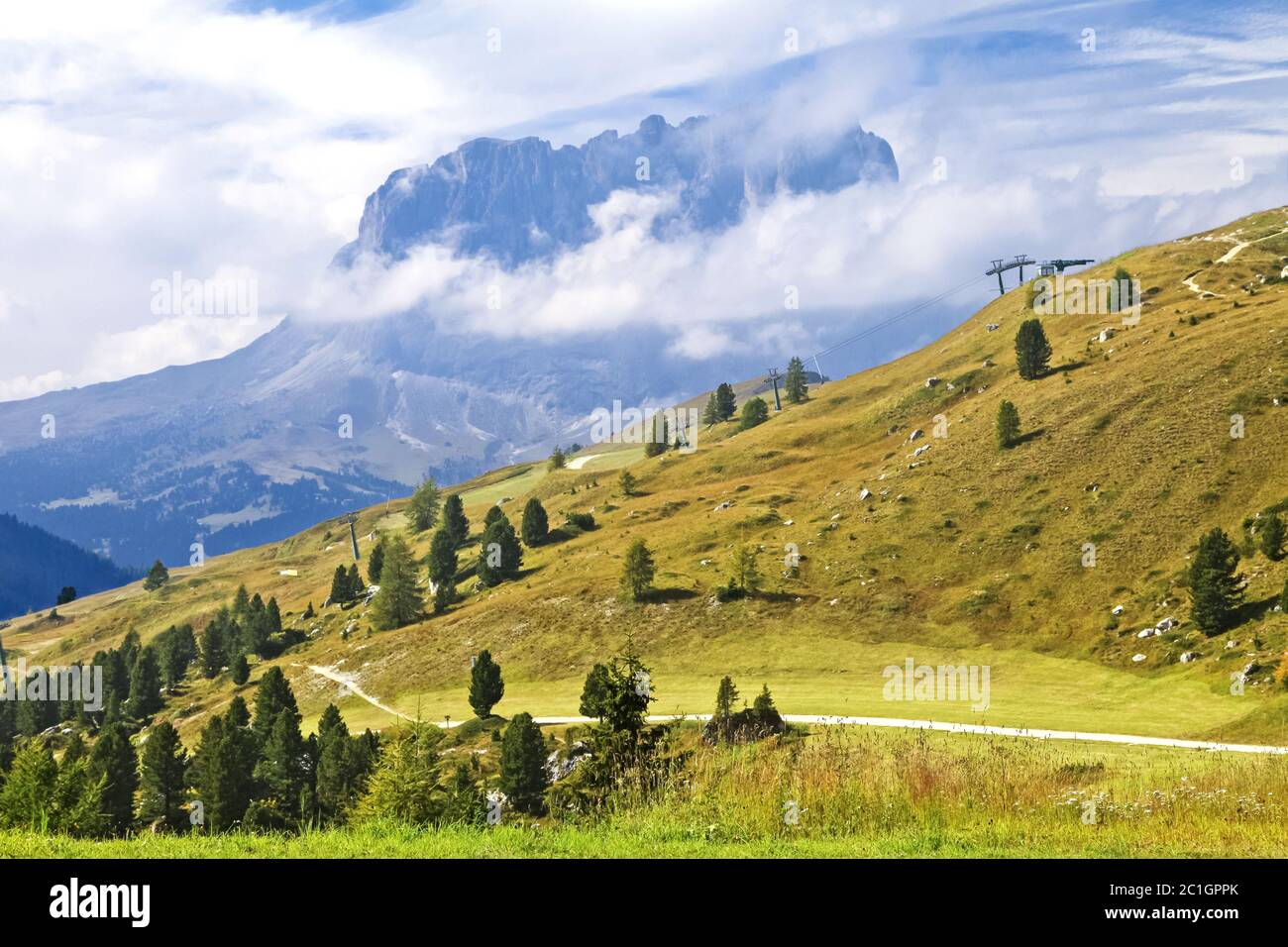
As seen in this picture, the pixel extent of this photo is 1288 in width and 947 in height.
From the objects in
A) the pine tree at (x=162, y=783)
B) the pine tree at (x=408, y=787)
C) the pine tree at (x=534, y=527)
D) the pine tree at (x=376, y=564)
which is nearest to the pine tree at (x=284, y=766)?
the pine tree at (x=162, y=783)

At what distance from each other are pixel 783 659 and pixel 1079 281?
12535 centimetres

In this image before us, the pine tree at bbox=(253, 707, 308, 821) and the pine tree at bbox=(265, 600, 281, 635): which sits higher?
the pine tree at bbox=(265, 600, 281, 635)

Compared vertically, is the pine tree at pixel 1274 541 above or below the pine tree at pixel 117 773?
above

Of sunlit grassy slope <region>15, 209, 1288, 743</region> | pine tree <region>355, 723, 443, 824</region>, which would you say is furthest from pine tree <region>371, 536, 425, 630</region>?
pine tree <region>355, 723, 443, 824</region>

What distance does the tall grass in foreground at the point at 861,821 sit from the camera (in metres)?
13.5

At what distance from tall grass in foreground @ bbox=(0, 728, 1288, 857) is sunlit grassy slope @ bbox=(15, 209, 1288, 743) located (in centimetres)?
4505

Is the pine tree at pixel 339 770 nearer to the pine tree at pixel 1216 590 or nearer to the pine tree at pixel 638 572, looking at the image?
the pine tree at pixel 638 572

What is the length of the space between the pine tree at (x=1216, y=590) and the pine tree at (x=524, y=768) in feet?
173

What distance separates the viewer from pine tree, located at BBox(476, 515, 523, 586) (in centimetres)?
14962

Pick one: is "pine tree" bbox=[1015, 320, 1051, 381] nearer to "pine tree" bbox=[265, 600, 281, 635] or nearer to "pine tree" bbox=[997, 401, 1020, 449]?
"pine tree" bbox=[997, 401, 1020, 449]

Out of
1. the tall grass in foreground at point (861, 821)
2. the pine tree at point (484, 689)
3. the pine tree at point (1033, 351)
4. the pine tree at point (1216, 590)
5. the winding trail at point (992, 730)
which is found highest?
the pine tree at point (1033, 351)

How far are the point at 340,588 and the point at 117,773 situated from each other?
92.5m

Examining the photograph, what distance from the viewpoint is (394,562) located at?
148 metres

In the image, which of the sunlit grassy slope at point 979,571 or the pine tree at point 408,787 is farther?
the sunlit grassy slope at point 979,571
